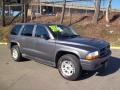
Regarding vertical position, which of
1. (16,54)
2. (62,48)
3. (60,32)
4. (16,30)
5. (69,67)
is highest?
(60,32)

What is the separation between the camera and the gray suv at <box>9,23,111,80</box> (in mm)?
7895

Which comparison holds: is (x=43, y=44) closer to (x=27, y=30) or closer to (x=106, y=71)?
(x=27, y=30)

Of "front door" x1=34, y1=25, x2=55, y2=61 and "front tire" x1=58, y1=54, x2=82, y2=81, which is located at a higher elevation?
"front door" x1=34, y1=25, x2=55, y2=61

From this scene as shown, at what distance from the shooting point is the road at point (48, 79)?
765 centimetres

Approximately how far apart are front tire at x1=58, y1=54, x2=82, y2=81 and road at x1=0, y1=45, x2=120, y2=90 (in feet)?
0.58

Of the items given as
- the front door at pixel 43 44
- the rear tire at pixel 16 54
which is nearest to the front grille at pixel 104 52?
the front door at pixel 43 44

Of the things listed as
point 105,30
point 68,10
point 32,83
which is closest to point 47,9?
point 68,10

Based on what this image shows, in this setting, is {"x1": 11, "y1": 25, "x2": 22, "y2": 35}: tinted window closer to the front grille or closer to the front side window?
the front side window

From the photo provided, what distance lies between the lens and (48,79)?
8430mm

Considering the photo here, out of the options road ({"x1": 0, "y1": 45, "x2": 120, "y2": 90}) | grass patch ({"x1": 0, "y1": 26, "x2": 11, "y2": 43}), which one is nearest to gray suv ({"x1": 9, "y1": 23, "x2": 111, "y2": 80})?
road ({"x1": 0, "y1": 45, "x2": 120, "y2": 90})

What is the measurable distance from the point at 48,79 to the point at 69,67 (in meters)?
0.81

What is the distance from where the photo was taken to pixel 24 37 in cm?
1028

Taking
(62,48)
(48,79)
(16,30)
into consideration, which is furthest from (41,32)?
(16,30)

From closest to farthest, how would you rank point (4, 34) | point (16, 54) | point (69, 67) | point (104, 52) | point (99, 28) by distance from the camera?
point (69, 67), point (104, 52), point (16, 54), point (99, 28), point (4, 34)
